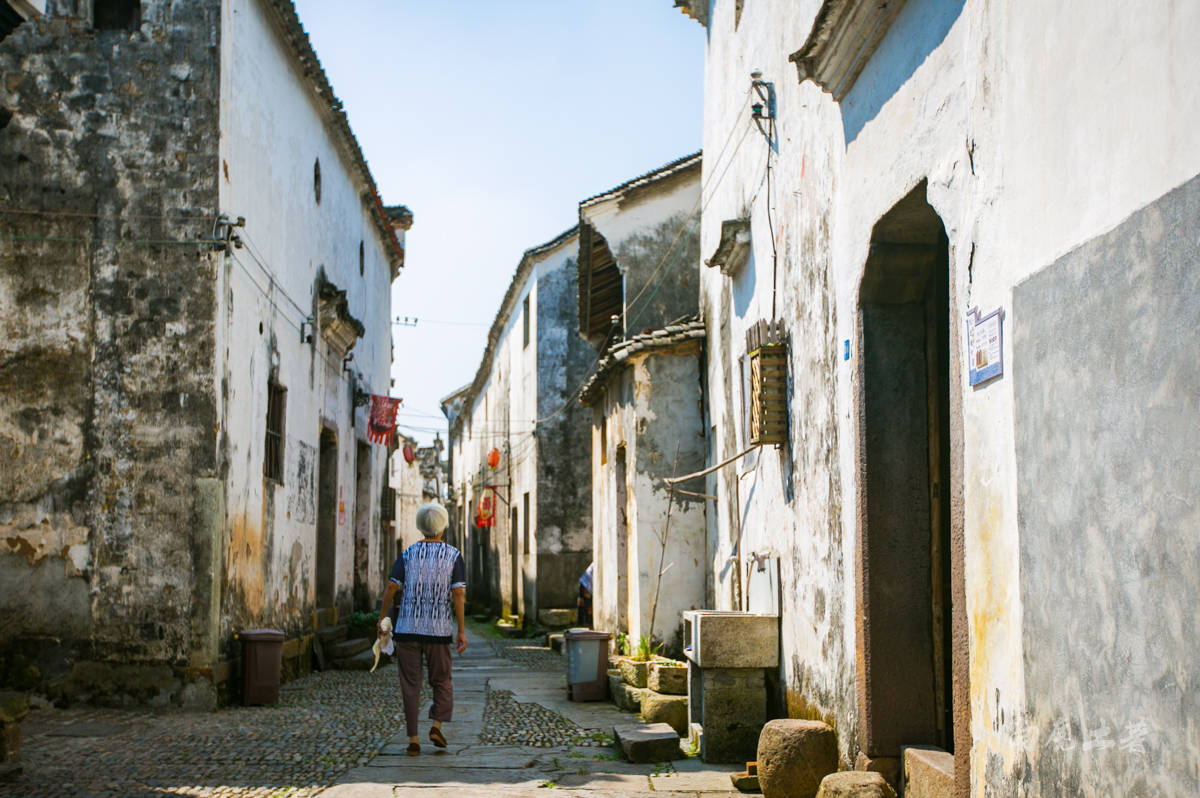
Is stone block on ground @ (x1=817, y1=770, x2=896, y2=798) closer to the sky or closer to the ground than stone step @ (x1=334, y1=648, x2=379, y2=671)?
closer to the sky

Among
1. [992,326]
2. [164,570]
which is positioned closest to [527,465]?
[164,570]

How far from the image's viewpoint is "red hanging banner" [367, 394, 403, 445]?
20.1 meters

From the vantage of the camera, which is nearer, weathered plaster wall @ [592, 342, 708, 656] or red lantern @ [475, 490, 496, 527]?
weathered plaster wall @ [592, 342, 708, 656]

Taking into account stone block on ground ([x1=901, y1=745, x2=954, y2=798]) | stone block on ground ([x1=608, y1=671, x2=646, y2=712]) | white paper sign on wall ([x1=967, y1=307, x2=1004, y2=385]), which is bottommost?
stone block on ground ([x1=608, y1=671, x2=646, y2=712])

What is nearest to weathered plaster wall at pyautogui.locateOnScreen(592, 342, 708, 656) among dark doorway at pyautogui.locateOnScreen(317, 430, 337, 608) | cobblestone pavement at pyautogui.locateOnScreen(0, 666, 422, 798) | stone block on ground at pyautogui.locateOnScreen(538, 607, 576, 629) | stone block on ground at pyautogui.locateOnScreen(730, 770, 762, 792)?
cobblestone pavement at pyautogui.locateOnScreen(0, 666, 422, 798)

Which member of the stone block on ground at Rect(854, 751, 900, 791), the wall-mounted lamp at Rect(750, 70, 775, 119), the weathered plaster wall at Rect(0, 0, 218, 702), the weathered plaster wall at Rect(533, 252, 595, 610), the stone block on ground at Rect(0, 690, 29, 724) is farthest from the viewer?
the weathered plaster wall at Rect(533, 252, 595, 610)

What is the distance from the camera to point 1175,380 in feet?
9.45

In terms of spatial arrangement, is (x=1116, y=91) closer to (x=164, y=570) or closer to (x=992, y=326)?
(x=992, y=326)

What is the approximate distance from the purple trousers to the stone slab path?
27cm

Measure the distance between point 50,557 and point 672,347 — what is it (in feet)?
20.2

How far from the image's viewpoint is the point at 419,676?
26.2 ft

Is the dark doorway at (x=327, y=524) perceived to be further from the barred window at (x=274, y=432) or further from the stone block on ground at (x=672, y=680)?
the stone block on ground at (x=672, y=680)

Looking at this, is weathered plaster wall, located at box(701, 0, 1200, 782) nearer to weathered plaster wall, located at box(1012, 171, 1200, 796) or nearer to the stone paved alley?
weathered plaster wall, located at box(1012, 171, 1200, 796)

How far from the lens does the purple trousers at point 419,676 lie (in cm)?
790
